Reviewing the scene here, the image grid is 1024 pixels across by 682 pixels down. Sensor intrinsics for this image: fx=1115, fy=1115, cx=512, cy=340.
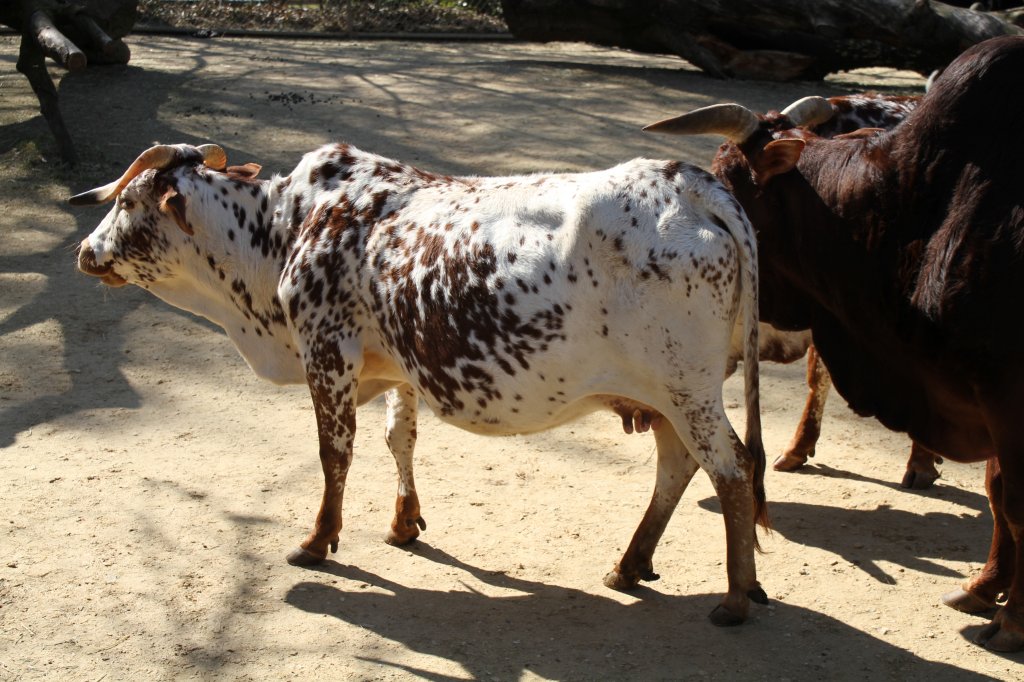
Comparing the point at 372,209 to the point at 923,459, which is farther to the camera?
the point at 923,459

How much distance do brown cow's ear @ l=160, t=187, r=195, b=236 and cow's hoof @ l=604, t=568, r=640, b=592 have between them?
248cm

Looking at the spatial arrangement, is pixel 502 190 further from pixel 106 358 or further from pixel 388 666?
pixel 106 358

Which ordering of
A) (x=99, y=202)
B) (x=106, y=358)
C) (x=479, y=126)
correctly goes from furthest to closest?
(x=479, y=126) < (x=106, y=358) < (x=99, y=202)

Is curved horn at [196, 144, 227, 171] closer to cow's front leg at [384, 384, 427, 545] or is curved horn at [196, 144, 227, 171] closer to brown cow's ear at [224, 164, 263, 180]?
brown cow's ear at [224, 164, 263, 180]

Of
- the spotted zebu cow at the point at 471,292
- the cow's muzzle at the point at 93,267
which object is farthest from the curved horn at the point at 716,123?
the cow's muzzle at the point at 93,267

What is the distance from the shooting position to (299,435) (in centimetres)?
A: 620

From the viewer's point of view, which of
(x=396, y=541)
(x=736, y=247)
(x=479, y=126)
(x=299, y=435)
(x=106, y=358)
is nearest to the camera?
(x=736, y=247)

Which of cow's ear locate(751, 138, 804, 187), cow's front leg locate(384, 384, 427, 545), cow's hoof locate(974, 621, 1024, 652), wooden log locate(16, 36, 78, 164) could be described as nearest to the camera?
cow's hoof locate(974, 621, 1024, 652)

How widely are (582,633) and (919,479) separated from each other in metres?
2.23

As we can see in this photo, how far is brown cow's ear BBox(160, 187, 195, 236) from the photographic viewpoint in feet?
16.8

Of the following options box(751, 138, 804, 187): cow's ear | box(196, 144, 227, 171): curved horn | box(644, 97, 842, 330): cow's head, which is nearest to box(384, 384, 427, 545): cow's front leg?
box(196, 144, 227, 171): curved horn

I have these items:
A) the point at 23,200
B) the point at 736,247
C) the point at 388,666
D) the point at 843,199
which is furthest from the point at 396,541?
the point at 23,200

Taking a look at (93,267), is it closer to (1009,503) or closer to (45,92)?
(1009,503)

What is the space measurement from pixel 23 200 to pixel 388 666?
6.86m
